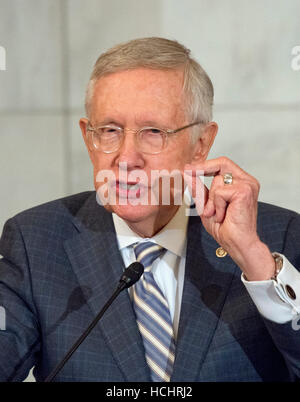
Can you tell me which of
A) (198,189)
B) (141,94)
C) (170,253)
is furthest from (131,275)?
(141,94)

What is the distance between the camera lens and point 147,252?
1718 mm

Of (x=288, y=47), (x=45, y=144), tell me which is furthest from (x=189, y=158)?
(x=45, y=144)

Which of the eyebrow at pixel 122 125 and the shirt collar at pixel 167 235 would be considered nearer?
the eyebrow at pixel 122 125

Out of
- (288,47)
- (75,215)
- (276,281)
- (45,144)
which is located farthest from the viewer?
(45,144)

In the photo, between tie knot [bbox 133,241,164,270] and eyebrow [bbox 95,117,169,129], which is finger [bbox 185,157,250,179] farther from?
tie knot [bbox 133,241,164,270]

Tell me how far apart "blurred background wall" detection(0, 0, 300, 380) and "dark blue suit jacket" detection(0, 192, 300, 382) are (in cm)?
100

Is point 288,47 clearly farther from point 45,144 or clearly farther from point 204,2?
point 45,144

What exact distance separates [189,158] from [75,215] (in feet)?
1.16

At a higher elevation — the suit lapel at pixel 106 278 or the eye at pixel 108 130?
the eye at pixel 108 130

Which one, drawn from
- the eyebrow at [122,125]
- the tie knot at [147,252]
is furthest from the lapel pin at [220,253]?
the eyebrow at [122,125]

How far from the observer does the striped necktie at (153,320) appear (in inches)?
62.8

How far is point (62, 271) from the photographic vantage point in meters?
1.70

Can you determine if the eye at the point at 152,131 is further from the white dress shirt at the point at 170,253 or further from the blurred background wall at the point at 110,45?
the blurred background wall at the point at 110,45
